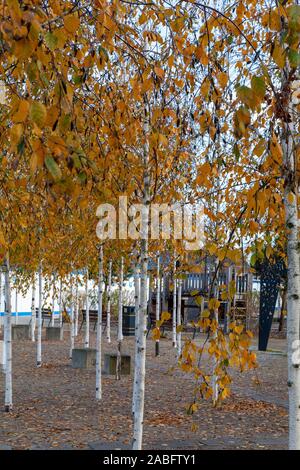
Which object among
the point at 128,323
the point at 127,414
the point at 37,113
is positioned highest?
the point at 37,113

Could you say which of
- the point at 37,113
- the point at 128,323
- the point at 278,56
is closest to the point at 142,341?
the point at 278,56

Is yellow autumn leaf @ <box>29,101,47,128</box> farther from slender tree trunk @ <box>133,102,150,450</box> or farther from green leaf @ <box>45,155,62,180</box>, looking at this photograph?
slender tree trunk @ <box>133,102,150,450</box>

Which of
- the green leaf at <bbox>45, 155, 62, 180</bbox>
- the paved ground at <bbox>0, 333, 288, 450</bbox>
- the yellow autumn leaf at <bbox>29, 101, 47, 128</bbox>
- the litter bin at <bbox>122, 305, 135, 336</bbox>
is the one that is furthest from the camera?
the litter bin at <bbox>122, 305, 135, 336</bbox>

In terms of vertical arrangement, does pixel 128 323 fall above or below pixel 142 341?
below

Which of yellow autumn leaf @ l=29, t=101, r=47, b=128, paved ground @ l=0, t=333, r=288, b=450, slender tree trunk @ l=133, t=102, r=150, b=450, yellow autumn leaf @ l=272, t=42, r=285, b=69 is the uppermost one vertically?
yellow autumn leaf @ l=272, t=42, r=285, b=69

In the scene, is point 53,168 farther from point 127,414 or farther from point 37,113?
point 127,414

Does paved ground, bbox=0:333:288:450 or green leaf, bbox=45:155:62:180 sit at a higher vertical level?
green leaf, bbox=45:155:62:180

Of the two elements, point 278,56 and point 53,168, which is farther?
point 278,56

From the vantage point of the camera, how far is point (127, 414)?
31.3ft

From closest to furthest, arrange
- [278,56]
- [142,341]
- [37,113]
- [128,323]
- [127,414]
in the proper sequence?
[37,113] → [278,56] → [142,341] → [127,414] → [128,323]

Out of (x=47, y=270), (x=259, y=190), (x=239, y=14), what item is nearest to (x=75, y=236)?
(x=47, y=270)

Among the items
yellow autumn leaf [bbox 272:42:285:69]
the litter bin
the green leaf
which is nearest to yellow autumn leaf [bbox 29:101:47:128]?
the green leaf

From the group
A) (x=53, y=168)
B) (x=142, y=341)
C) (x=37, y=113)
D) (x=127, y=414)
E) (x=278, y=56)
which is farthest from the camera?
(x=127, y=414)

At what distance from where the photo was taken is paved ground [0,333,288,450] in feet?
25.2
